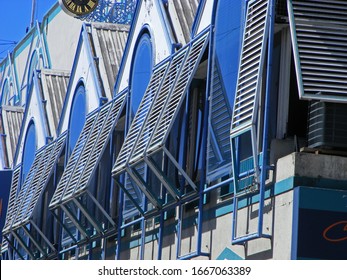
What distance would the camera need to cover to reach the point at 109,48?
3669 cm

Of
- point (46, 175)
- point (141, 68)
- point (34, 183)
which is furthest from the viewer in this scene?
point (34, 183)

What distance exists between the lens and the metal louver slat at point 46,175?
1505 inches

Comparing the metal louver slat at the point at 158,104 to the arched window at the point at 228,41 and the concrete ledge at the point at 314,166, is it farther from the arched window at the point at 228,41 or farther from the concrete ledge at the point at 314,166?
the concrete ledge at the point at 314,166

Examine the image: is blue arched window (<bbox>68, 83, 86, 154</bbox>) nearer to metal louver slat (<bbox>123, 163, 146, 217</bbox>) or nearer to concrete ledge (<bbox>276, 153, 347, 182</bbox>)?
metal louver slat (<bbox>123, 163, 146, 217</bbox>)

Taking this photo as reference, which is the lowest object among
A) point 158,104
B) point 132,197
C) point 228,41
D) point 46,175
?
point 132,197

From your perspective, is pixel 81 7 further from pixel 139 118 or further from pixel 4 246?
pixel 139 118

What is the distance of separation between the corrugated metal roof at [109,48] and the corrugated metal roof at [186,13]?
608cm

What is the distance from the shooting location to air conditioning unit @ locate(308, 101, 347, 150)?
21.8 meters

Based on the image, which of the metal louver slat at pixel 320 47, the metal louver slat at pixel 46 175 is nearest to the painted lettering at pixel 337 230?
the metal louver slat at pixel 320 47

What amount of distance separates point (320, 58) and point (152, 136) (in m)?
6.42

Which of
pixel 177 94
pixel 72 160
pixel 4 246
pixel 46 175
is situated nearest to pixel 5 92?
pixel 4 246

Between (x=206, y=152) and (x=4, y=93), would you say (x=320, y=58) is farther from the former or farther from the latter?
(x=4, y=93)

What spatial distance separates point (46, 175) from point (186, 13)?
36.5 ft
